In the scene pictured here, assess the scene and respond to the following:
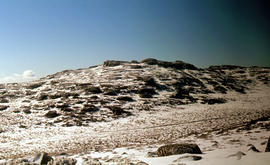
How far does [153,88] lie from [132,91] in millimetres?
7443

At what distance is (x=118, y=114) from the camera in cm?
2920

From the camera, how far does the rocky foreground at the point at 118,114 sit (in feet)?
52.6

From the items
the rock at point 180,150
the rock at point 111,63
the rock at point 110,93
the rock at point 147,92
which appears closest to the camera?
the rock at point 180,150

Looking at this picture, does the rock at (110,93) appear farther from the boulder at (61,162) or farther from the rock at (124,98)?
the boulder at (61,162)

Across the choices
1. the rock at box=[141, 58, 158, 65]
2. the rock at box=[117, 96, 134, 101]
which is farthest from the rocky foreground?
the rock at box=[141, 58, 158, 65]

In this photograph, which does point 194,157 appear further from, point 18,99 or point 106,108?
point 18,99

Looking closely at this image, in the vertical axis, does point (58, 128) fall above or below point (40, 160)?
below

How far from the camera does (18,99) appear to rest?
42.0 metres

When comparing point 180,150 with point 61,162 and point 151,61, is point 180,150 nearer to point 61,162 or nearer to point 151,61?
point 61,162

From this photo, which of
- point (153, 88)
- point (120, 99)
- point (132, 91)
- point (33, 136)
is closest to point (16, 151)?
point (33, 136)

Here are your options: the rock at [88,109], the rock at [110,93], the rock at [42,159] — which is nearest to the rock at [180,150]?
the rock at [42,159]

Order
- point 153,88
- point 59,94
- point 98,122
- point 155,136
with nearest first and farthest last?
point 155,136, point 98,122, point 59,94, point 153,88

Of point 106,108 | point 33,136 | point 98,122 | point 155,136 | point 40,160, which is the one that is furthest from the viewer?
point 106,108

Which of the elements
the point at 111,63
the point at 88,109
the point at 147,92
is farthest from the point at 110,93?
the point at 111,63
